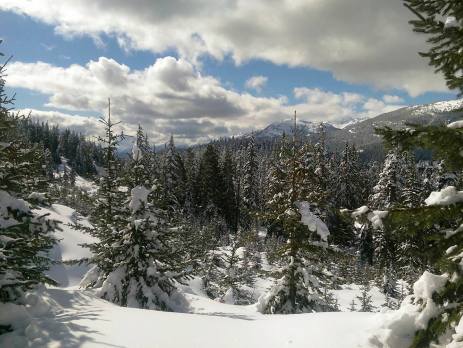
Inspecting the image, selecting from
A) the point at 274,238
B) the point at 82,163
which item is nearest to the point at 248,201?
the point at 274,238

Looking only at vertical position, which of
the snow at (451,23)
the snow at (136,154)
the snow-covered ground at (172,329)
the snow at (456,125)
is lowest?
the snow-covered ground at (172,329)

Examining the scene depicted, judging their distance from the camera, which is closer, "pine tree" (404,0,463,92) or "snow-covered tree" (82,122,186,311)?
"pine tree" (404,0,463,92)

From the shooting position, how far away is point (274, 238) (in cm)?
5144

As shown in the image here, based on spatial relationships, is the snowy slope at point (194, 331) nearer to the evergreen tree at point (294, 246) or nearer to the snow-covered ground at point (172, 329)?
the snow-covered ground at point (172, 329)

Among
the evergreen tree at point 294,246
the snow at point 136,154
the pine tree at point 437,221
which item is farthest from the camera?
the snow at point 136,154

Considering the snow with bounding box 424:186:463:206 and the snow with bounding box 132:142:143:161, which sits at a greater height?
the snow with bounding box 132:142:143:161

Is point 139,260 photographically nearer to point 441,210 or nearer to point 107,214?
point 107,214

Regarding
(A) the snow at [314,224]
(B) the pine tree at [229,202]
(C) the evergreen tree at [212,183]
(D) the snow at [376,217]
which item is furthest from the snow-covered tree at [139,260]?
(B) the pine tree at [229,202]

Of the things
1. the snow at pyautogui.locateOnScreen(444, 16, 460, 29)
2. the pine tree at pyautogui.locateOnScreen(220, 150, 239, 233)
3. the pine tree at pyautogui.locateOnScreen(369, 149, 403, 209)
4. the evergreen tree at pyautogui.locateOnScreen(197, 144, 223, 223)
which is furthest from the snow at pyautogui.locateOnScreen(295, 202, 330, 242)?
the pine tree at pyautogui.locateOnScreen(220, 150, 239, 233)

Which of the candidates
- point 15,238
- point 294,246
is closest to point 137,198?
point 15,238

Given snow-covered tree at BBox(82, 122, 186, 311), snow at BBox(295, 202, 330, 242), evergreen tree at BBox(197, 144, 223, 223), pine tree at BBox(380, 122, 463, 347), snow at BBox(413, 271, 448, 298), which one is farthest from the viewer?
evergreen tree at BBox(197, 144, 223, 223)

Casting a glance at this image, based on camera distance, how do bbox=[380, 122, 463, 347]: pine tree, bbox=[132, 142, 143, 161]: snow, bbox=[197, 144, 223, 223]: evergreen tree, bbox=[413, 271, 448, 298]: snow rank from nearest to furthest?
bbox=[380, 122, 463, 347]: pine tree → bbox=[413, 271, 448, 298]: snow → bbox=[132, 142, 143, 161]: snow → bbox=[197, 144, 223, 223]: evergreen tree

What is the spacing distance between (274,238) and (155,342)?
46099 millimetres

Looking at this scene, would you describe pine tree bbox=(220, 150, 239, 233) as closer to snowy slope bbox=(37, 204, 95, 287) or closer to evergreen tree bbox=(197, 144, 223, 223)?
evergreen tree bbox=(197, 144, 223, 223)
